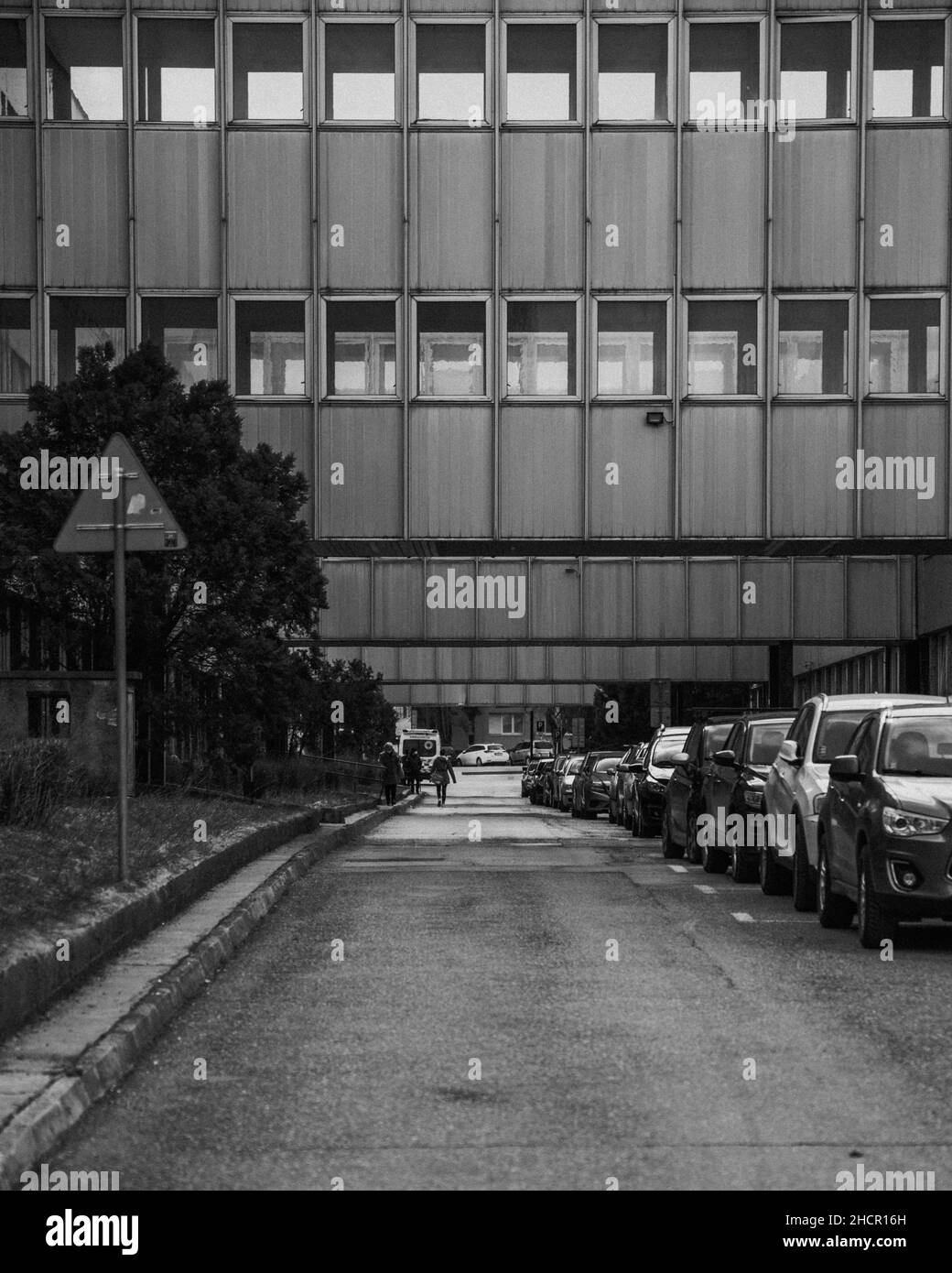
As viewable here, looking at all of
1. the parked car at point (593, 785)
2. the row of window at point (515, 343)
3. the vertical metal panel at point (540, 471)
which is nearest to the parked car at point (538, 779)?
the parked car at point (593, 785)

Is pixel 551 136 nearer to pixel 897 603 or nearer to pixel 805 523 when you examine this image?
pixel 805 523

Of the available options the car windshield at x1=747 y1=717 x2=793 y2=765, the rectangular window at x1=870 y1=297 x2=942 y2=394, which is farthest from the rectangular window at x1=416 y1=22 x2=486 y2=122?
the car windshield at x1=747 y1=717 x2=793 y2=765

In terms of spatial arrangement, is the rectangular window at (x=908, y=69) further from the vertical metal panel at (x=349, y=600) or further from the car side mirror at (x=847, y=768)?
the car side mirror at (x=847, y=768)

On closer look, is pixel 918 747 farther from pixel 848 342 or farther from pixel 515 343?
pixel 515 343

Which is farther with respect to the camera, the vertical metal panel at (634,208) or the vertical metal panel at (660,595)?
the vertical metal panel at (660,595)

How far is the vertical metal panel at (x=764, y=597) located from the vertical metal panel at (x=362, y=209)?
9105mm

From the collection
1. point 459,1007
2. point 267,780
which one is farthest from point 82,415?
point 459,1007

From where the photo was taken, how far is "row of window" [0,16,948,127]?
105 feet

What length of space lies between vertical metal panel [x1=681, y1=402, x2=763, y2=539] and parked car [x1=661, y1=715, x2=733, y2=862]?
266 inches

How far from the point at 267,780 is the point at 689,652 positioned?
974 inches

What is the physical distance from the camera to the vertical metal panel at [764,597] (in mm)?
36875

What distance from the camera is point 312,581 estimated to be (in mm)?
26484

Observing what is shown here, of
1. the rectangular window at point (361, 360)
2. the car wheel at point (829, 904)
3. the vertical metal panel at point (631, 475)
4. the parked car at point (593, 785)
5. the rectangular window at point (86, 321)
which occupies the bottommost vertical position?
the parked car at point (593, 785)

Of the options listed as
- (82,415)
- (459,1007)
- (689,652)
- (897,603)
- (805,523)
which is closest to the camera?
(459,1007)
